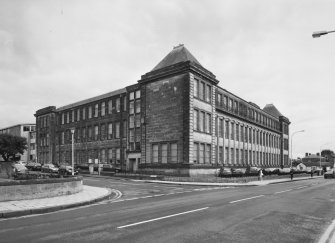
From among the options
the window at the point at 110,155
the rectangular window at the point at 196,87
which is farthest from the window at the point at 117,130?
the rectangular window at the point at 196,87

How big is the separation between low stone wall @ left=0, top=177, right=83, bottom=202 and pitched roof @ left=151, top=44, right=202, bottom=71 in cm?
3231

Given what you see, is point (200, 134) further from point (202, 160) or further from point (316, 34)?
point (316, 34)

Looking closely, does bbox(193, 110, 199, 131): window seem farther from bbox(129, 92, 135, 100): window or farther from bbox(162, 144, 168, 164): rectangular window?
bbox(129, 92, 135, 100): window

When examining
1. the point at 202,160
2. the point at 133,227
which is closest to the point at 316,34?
the point at 133,227

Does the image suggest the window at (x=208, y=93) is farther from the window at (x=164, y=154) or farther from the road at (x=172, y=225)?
the road at (x=172, y=225)

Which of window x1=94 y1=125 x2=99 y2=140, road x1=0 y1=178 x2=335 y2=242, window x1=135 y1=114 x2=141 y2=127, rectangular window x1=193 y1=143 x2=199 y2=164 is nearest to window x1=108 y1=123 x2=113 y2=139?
window x1=94 y1=125 x2=99 y2=140

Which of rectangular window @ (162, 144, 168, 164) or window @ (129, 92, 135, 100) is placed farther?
window @ (129, 92, 135, 100)

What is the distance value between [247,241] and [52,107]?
7653cm

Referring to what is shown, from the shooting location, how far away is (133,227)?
9.89m

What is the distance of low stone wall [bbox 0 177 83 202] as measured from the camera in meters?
15.3

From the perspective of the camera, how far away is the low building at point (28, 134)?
98.2 m

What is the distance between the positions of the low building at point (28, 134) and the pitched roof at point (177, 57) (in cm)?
5774

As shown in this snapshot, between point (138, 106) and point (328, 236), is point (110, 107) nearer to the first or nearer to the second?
point (138, 106)

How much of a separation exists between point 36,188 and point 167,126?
31053 mm
